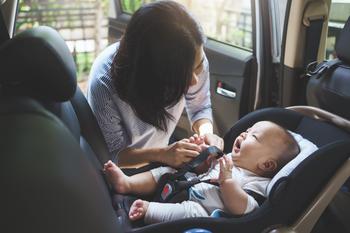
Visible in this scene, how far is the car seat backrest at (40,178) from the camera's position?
814 millimetres

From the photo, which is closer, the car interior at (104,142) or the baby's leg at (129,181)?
the car interior at (104,142)

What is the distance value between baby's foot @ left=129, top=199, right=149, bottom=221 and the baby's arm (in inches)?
10.2

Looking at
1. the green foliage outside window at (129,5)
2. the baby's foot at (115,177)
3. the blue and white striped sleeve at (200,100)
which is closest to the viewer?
the baby's foot at (115,177)

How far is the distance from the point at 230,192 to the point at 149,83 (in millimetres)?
457

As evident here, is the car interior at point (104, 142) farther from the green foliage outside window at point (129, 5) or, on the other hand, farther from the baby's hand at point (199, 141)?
the green foliage outside window at point (129, 5)

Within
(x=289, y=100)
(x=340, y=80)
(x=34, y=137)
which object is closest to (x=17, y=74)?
(x=34, y=137)

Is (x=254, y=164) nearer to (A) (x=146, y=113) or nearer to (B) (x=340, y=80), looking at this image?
(A) (x=146, y=113)

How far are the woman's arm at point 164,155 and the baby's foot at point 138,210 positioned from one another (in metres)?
0.23

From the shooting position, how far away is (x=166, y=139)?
5.96ft

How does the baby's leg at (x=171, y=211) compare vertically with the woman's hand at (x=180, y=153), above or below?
below

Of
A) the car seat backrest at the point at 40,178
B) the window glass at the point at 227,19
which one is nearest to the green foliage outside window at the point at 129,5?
the window glass at the point at 227,19

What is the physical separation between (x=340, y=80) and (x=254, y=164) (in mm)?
562

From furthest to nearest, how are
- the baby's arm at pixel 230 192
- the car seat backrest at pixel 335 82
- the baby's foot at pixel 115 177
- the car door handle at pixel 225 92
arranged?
the car door handle at pixel 225 92 < the car seat backrest at pixel 335 82 < the baby's foot at pixel 115 177 < the baby's arm at pixel 230 192

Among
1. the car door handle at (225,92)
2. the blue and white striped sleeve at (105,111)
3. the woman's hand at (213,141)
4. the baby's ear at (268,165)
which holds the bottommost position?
the car door handle at (225,92)
